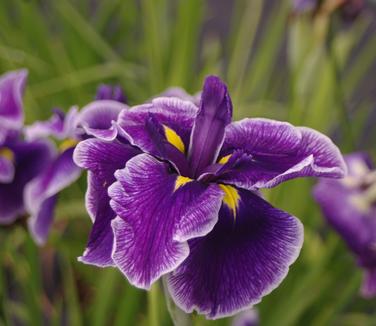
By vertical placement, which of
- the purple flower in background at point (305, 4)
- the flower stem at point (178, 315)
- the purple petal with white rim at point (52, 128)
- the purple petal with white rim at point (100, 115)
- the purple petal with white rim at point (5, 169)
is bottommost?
the flower stem at point (178, 315)

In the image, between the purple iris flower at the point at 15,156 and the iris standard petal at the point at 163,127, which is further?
the purple iris flower at the point at 15,156

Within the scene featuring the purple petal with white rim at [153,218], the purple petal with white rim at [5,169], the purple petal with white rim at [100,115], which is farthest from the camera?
the purple petal with white rim at [5,169]

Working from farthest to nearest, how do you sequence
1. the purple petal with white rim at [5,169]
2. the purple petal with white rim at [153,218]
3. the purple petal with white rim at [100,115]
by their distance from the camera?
1. the purple petal with white rim at [5,169]
2. the purple petal with white rim at [100,115]
3. the purple petal with white rim at [153,218]

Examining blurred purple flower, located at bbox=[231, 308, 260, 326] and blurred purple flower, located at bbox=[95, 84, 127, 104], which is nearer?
blurred purple flower, located at bbox=[95, 84, 127, 104]

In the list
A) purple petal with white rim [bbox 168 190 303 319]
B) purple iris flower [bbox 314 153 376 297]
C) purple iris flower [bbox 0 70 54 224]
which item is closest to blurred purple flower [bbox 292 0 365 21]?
purple iris flower [bbox 314 153 376 297]

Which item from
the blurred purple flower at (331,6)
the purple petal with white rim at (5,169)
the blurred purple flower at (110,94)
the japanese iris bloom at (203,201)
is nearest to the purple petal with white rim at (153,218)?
the japanese iris bloom at (203,201)

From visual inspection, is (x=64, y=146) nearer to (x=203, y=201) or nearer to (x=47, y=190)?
(x=47, y=190)

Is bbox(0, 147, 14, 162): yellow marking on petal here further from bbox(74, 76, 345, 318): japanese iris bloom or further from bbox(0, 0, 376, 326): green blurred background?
bbox(74, 76, 345, 318): japanese iris bloom

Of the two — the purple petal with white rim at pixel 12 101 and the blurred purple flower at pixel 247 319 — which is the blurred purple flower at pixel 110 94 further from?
the blurred purple flower at pixel 247 319
